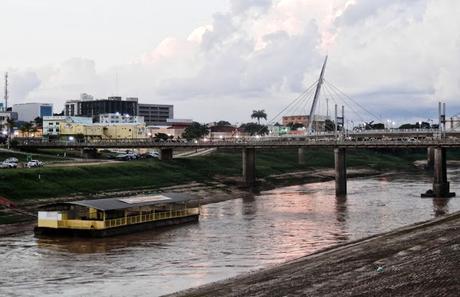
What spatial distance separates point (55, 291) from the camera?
38.0 meters

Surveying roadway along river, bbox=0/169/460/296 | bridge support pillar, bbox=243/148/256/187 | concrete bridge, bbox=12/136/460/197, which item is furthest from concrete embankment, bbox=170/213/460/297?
bridge support pillar, bbox=243/148/256/187

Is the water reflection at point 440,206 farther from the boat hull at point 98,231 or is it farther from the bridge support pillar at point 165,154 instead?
the bridge support pillar at point 165,154

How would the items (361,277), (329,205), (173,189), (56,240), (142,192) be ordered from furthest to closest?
(173,189)
(142,192)
(329,205)
(56,240)
(361,277)

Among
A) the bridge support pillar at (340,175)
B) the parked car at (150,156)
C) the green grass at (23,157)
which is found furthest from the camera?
the parked car at (150,156)

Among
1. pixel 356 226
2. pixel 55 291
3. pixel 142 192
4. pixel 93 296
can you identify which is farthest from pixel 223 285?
pixel 142 192

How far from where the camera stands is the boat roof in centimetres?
6147

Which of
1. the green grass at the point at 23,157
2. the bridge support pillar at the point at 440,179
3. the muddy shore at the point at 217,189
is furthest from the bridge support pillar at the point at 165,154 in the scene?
the bridge support pillar at the point at 440,179

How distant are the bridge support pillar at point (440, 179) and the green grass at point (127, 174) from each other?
133ft

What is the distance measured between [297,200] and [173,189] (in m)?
20.3

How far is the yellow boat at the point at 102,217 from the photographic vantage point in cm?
5978

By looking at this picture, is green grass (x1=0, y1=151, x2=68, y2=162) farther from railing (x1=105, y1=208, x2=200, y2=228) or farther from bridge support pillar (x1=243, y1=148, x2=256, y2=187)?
railing (x1=105, y1=208, x2=200, y2=228)

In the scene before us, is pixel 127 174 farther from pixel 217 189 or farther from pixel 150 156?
pixel 150 156

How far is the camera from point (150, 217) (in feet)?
217

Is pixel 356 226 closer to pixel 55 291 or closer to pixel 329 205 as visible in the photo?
pixel 329 205
